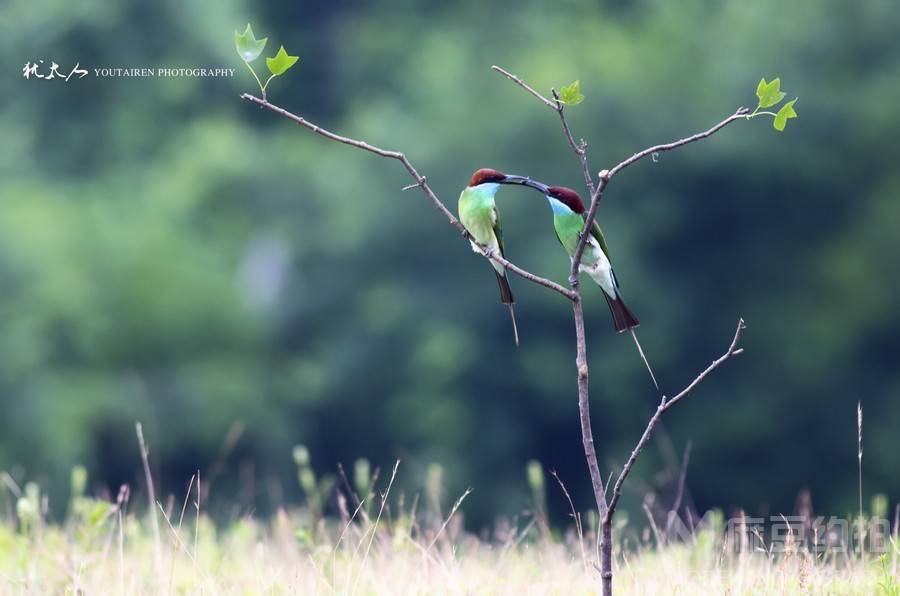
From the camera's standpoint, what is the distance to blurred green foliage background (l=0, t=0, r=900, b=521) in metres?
21.1

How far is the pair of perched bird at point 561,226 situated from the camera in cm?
367

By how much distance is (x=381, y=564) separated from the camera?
4.15m

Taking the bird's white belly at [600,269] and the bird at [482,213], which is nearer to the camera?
the bird's white belly at [600,269]

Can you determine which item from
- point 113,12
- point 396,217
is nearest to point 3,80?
point 113,12

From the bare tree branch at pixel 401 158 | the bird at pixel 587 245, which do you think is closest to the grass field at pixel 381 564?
the bird at pixel 587 245

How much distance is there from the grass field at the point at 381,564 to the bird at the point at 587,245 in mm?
600

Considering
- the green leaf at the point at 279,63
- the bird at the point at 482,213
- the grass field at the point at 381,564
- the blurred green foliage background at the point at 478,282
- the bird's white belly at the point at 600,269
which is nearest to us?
the green leaf at the point at 279,63

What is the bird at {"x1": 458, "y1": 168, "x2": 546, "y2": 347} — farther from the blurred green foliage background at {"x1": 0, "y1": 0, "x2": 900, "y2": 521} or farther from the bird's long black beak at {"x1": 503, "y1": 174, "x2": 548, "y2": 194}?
the blurred green foliage background at {"x1": 0, "y1": 0, "x2": 900, "y2": 521}

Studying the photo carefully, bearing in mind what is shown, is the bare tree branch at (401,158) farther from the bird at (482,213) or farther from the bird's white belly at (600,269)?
the bird at (482,213)

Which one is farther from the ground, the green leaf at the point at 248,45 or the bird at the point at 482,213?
the green leaf at the point at 248,45

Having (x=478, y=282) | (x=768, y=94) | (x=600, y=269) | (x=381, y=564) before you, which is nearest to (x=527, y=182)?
(x=600, y=269)

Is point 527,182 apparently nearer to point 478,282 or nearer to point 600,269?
point 600,269

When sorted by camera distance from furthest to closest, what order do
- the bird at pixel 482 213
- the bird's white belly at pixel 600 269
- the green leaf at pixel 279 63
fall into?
the bird at pixel 482 213 → the bird's white belly at pixel 600 269 → the green leaf at pixel 279 63

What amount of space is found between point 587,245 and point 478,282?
17.8 m
